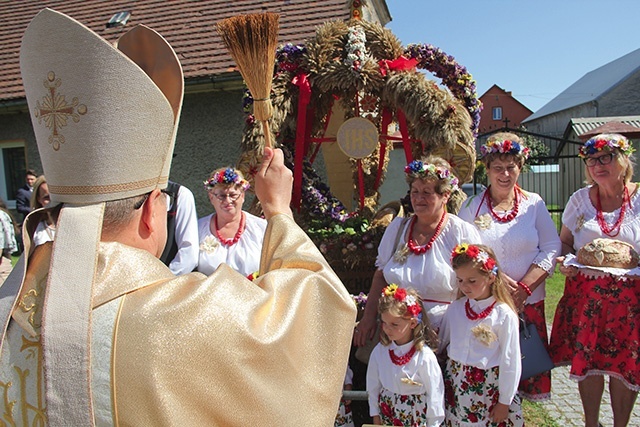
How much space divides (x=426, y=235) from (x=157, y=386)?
2.58 metres

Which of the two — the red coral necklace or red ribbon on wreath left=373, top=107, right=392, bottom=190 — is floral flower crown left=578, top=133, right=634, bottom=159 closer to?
the red coral necklace

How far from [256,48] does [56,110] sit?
760 millimetres

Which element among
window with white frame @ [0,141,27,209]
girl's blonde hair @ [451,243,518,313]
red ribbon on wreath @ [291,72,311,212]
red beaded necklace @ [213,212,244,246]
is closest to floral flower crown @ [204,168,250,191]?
red beaded necklace @ [213,212,244,246]

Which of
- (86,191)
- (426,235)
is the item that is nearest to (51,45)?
(86,191)

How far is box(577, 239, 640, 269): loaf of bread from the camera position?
3326 millimetres

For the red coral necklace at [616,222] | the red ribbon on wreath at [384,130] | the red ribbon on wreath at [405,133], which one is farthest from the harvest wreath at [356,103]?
the red coral necklace at [616,222]

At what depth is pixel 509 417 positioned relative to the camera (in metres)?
3.14

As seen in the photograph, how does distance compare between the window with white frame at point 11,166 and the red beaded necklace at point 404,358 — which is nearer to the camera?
the red beaded necklace at point 404,358

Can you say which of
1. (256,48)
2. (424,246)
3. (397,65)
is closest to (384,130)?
(397,65)

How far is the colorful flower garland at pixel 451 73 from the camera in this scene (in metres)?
4.73

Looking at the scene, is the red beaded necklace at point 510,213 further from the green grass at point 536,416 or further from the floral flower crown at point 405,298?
the green grass at point 536,416

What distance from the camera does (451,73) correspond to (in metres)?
4.76

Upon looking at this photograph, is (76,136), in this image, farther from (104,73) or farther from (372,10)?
(372,10)

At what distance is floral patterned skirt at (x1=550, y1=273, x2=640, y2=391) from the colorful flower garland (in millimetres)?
1845
